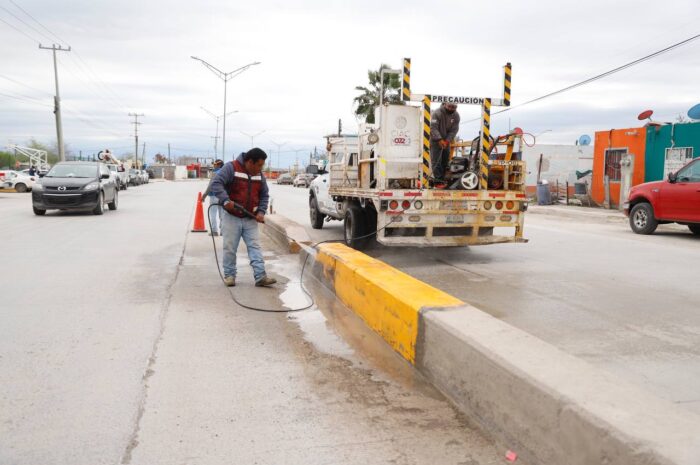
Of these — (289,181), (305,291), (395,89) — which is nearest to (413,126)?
(305,291)

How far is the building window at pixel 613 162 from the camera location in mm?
24067

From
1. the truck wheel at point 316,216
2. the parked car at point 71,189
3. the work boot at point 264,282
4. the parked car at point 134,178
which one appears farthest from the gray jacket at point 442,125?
the parked car at point 134,178

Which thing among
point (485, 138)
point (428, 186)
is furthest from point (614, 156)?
point (428, 186)

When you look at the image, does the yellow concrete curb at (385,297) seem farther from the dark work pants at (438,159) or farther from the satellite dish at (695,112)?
the satellite dish at (695,112)

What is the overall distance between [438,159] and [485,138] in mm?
826

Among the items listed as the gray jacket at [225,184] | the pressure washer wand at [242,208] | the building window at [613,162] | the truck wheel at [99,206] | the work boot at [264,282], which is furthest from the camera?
the building window at [613,162]

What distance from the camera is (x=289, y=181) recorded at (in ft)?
228

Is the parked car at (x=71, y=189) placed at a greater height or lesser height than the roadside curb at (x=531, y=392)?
greater

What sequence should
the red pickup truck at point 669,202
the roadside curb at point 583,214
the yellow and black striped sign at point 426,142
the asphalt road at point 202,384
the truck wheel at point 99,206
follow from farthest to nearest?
1. the roadside curb at point 583,214
2. the truck wheel at point 99,206
3. the red pickup truck at point 669,202
4. the yellow and black striped sign at point 426,142
5. the asphalt road at point 202,384

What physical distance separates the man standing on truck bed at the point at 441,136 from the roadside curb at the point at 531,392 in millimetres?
4849

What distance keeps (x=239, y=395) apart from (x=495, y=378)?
1.70 m

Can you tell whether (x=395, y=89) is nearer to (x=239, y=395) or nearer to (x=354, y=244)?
(x=354, y=244)

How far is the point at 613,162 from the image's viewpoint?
2436cm

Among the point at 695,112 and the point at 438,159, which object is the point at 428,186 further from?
the point at 695,112
